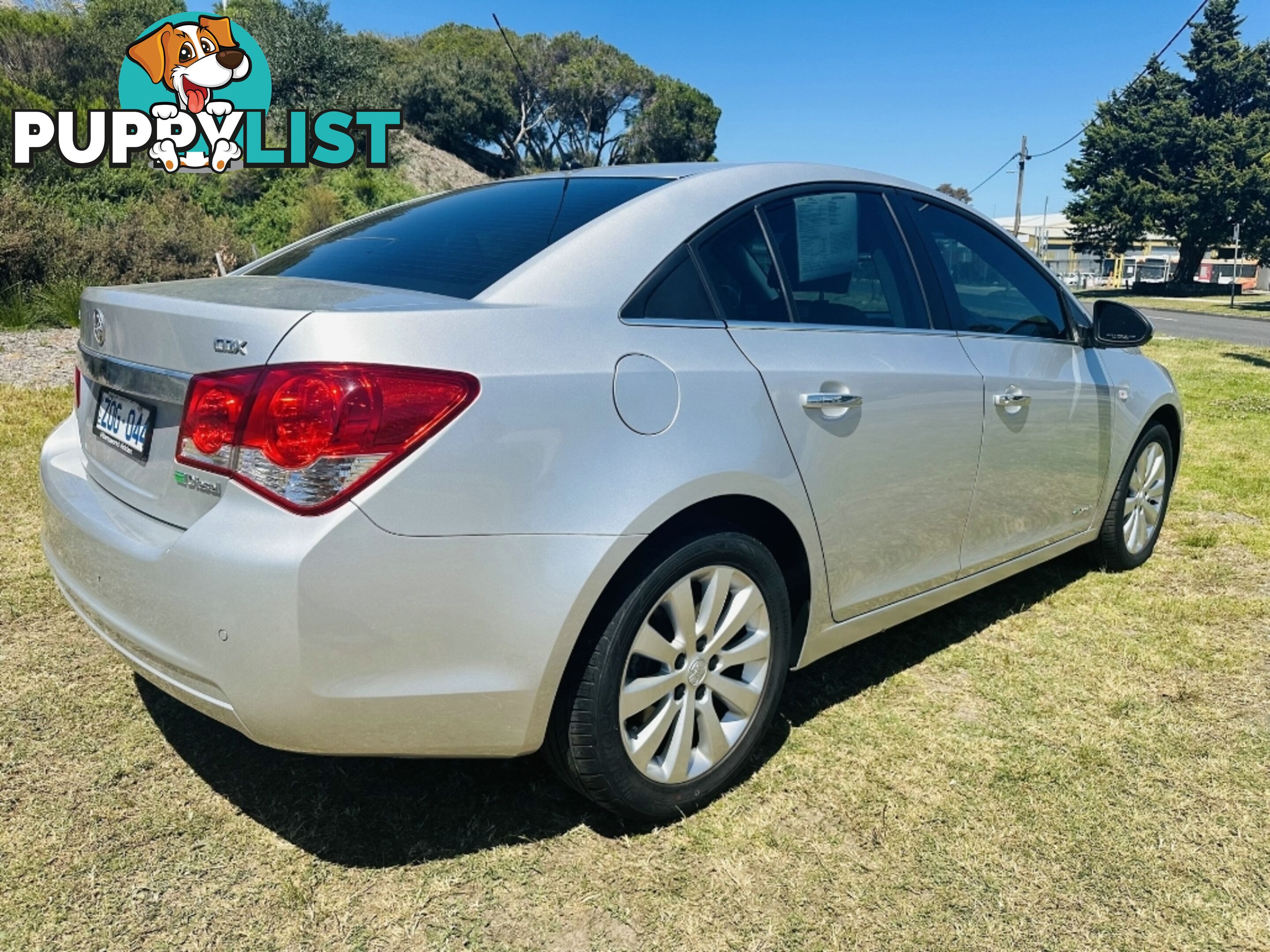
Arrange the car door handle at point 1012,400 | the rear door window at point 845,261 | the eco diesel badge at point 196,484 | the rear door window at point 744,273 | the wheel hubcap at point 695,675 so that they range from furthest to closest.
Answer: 1. the car door handle at point 1012,400
2. the rear door window at point 845,261
3. the rear door window at point 744,273
4. the wheel hubcap at point 695,675
5. the eco diesel badge at point 196,484

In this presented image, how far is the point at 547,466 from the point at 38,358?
8.26 meters

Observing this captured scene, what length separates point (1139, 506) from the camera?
14.0 feet

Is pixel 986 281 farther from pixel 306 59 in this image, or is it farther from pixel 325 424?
pixel 306 59

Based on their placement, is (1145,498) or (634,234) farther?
(1145,498)

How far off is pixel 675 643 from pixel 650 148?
54.7 metres

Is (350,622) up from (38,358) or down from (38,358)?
down

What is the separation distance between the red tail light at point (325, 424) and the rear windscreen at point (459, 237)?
37cm

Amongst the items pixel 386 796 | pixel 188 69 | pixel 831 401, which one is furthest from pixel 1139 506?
pixel 188 69

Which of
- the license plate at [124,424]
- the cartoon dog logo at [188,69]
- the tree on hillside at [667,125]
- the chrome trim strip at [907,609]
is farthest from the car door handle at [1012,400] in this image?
the tree on hillside at [667,125]

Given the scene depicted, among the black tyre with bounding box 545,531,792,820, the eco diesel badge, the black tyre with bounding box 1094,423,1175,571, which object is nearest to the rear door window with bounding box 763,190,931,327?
the black tyre with bounding box 545,531,792,820

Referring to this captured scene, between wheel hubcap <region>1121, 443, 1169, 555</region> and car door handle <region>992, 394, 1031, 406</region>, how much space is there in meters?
1.16

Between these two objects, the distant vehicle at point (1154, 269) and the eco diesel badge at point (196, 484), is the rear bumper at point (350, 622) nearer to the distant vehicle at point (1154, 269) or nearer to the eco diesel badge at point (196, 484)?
the eco diesel badge at point (196, 484)

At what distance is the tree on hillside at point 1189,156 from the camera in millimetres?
46250

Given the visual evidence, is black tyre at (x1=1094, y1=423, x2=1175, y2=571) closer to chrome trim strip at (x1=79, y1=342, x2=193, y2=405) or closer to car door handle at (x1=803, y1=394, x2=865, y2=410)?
car door handle at (x1=803, y1=394, x2=865, y2=410)
